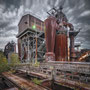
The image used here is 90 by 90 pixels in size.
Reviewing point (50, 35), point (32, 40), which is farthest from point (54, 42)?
point (32, 40)

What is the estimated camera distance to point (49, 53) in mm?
18312

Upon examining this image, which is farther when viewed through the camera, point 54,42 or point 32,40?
Answer: point 32,40

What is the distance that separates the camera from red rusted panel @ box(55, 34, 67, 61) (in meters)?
20.0

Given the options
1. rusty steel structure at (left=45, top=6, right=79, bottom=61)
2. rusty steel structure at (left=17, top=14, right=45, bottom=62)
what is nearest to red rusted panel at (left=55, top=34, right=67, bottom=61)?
rusty steel structure at (left=45, top=6, right=79, bottom=61)

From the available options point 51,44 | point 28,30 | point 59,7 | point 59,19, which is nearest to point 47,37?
point 51,44

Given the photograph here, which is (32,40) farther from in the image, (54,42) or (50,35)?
(54,42)

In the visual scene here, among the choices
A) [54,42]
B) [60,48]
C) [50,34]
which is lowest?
[60,48]

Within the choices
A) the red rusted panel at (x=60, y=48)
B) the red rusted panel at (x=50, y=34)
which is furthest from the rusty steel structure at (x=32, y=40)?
the red rusted panel at (x=60, y=48)

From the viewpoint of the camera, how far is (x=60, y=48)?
66.3ft

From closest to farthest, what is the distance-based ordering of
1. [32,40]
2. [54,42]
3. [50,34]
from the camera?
[50,34], [54,42], [32,40]

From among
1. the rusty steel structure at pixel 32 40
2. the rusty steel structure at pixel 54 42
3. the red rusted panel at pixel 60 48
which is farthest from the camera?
the rusty steel structure at pixel 32 40

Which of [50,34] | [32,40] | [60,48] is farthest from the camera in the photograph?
[32,40]

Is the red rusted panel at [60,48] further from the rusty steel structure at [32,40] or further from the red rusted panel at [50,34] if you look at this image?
the rusty steel structure at [32,40]

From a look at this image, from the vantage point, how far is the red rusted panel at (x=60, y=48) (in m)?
20.0
